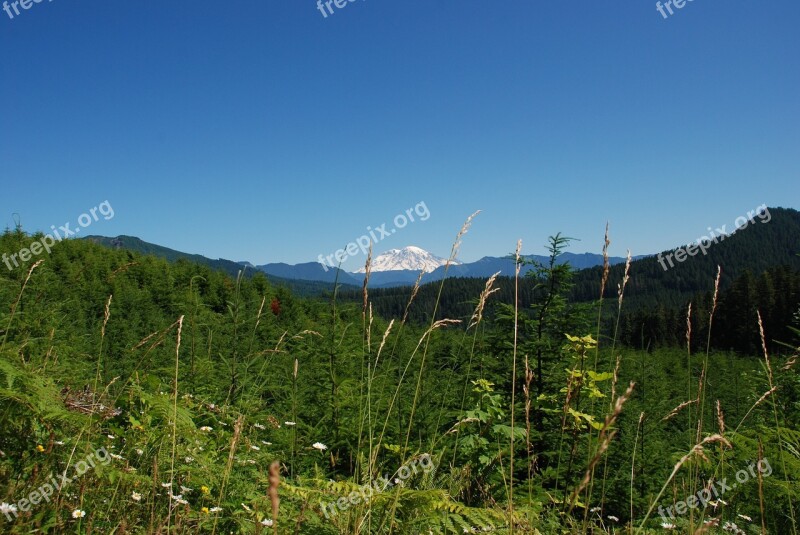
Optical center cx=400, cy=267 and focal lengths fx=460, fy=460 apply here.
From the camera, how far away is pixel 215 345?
10023mm

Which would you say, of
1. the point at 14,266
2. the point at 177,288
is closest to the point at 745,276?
the point at 177,288

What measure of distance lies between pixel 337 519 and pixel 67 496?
1.08 metres

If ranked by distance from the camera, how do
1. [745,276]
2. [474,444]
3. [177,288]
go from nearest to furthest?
[474,444], [177,288], [745,276]

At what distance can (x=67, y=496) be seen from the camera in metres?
1.83

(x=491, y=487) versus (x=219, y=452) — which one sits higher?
(x=219, y=452)

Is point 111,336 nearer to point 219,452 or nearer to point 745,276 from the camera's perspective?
point 219,452

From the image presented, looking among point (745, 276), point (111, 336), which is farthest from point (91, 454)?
point (745, 276)

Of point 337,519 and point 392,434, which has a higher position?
point 337,519

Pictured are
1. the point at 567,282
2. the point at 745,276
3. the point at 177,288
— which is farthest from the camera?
the point at 745,276

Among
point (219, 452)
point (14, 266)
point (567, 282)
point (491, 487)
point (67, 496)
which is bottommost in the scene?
point (491, 487)

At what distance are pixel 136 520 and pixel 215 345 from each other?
8.55 meters

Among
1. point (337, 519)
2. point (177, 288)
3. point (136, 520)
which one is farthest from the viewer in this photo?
point (177, 288)

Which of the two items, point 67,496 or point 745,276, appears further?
point 745,276

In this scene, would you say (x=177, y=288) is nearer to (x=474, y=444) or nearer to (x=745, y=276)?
(x=474, y=444)
